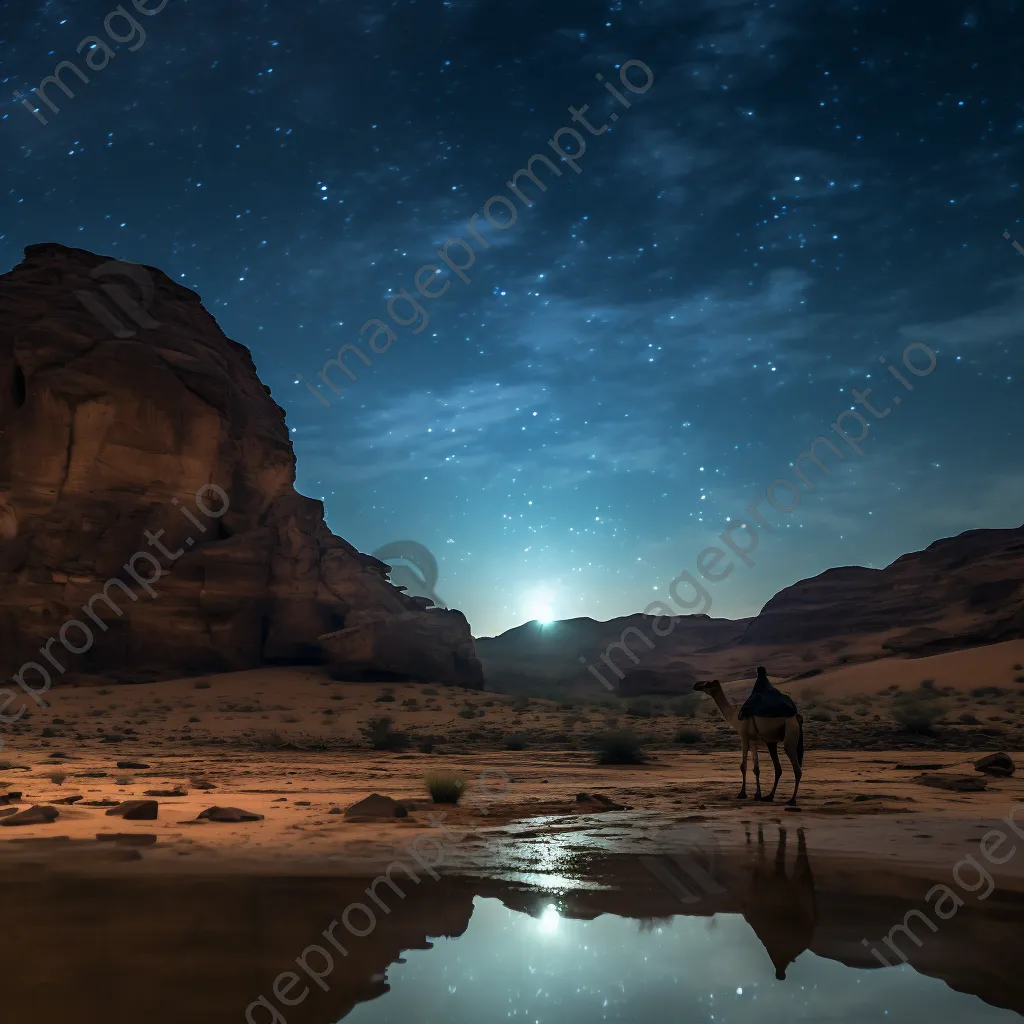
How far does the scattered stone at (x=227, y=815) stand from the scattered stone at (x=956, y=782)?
10.2m

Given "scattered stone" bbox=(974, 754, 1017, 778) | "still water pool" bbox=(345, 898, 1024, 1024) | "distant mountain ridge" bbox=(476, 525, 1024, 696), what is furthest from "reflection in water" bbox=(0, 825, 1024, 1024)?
"distant mountain ridge" bbox=(476, 525, 1024, 696)

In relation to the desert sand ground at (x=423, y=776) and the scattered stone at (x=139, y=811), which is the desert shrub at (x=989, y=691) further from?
the scattered stone at (x=139, y=811)

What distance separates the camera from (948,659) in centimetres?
5391

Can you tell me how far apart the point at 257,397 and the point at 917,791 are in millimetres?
51352

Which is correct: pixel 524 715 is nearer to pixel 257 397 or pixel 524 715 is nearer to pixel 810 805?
pixel 810 805

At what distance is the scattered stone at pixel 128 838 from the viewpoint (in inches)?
318

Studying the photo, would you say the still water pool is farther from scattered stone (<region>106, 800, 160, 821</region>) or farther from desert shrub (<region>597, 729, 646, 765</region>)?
desert shrub (<region>597, 729, 646, 765</region>)

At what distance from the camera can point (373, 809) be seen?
32.2ft

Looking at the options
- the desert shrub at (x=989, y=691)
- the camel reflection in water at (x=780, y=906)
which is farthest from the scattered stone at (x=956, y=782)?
the desert shrub at (x=989, y=691)

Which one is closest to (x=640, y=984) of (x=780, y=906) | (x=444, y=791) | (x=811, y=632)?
(x=780, y=906)

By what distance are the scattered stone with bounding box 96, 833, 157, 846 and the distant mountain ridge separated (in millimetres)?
57688

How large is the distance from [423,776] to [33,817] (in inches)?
280

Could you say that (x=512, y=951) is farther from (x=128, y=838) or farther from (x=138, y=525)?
(x=138, y=525)

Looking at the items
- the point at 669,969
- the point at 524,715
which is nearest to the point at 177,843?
the point at 669,969
